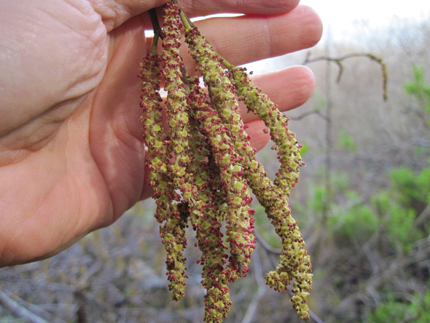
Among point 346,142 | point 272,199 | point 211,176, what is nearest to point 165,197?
point 211,176

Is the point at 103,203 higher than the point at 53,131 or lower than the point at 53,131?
lower

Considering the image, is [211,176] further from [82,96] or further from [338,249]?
[338,249]

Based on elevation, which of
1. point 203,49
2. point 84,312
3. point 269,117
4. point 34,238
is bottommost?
point 84,312

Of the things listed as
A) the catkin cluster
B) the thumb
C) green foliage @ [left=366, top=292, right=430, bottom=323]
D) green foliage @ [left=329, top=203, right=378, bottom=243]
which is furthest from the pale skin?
green foliage @ [left=329, top=203, right=378, bottom=243]

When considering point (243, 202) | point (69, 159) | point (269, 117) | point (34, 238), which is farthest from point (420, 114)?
point (34, 238)

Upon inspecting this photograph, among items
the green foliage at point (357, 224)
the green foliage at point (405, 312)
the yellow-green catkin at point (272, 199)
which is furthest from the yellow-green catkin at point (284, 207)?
the green foliage at point (357, 224)

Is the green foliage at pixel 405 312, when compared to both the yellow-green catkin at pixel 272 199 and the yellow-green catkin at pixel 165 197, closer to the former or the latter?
the yellow-green catkin at pixel 272 199

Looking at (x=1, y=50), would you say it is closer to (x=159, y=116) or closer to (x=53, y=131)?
(x=53, y=131)
